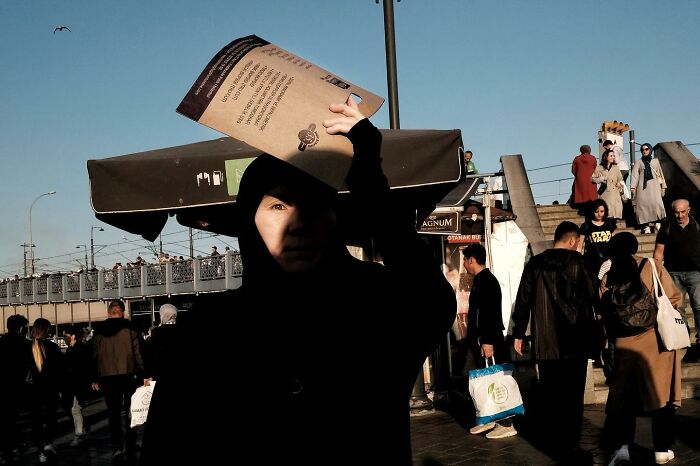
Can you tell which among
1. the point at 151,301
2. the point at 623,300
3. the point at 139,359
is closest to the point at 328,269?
the point at 623,300

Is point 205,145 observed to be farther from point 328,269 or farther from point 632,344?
point 632,344

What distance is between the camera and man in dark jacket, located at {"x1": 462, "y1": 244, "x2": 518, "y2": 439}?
8.14 meters

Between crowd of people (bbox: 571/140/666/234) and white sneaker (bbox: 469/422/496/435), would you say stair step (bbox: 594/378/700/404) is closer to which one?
white sneaker (bbox: 469/422/496/435)

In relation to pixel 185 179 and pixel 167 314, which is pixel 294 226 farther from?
pixel 167 314

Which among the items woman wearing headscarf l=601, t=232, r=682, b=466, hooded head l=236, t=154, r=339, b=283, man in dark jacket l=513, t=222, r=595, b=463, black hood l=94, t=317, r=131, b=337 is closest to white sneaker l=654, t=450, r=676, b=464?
woman wearing headscarf l=601, t=232, r=682, b=466

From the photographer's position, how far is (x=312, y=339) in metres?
1.82

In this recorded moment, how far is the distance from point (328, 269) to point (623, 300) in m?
5.07

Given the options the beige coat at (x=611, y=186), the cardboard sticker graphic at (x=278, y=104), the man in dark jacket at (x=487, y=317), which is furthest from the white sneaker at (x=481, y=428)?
the beige coat at (x=611, y=186)

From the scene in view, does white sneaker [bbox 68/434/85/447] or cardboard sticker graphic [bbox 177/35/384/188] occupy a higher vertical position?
cardboard sticker graphic [bbox 177/35/384/188]

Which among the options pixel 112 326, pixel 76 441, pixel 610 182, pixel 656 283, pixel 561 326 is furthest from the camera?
pixel 610 182

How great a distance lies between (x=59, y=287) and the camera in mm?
62594

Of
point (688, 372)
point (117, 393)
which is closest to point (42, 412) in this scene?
point (117, 393)

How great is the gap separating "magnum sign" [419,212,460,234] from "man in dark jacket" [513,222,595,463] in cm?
275

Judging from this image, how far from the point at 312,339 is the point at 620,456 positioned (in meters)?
5.17
